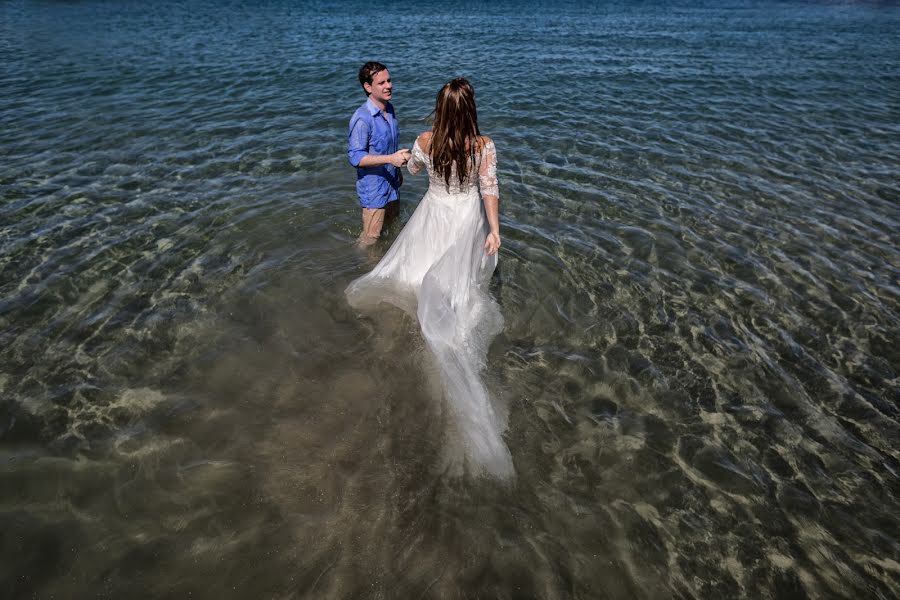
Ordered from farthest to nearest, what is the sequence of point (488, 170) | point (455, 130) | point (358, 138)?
point (358, 138)
point (488, 170)
point (455, 130)

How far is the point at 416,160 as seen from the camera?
6199mm

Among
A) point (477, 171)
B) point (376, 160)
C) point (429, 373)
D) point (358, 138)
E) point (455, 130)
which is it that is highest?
point (455, 130)

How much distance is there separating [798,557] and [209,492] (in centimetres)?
546

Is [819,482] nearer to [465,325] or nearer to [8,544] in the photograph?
[465,325]

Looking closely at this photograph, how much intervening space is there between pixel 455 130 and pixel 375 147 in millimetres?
2237

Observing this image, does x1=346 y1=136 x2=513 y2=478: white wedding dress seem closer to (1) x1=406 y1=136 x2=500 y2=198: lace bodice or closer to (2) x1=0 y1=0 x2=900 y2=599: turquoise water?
(1) x1=406 y1=136 x2=500 y2=198: lace bodice

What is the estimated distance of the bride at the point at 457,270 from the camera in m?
5.34

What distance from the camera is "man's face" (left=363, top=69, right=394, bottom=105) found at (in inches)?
272

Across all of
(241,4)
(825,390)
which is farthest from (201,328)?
(241,4)

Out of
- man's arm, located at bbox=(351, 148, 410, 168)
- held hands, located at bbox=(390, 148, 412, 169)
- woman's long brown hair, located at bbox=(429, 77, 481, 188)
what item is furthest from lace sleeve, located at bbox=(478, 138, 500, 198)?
man's arm, located at bbox=(351, 148, 410, 168)

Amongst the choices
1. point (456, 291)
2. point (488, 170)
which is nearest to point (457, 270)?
point (456, 291)

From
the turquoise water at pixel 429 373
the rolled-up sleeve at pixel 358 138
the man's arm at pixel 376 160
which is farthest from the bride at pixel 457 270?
the rolled-up sleeve at pixel 358 138

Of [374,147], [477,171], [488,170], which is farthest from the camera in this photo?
[374,147]

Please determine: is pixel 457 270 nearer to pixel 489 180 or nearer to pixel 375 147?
pixel 489 180
